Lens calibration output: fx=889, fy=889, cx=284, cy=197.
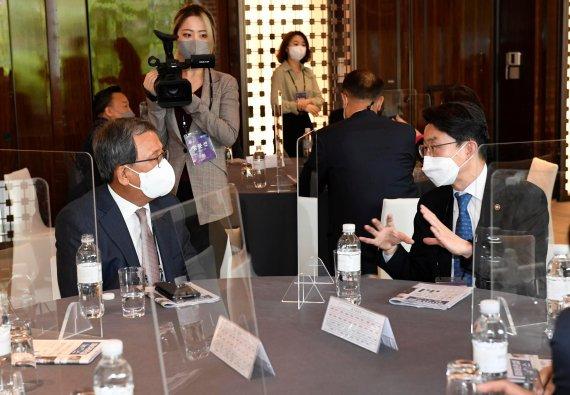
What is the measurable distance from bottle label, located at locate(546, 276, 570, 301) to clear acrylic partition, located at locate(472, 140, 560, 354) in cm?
5

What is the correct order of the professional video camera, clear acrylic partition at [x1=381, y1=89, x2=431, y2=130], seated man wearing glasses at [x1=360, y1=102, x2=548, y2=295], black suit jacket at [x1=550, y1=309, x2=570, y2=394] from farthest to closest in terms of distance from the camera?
clear acrylic partition at [x1=381, y1=89, x2=431, y2=130], the professional video camera, seated man wearing glasses at [x1=360, y1=102, x2=548, y2=295], black suit jacket at [x1=550, y1=309, x2=570, y2=394]

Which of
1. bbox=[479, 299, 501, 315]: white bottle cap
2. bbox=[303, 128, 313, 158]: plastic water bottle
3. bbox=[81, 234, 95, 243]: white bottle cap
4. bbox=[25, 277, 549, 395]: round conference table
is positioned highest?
bbox=[303, 128, 313, 158]: plastic water bottle

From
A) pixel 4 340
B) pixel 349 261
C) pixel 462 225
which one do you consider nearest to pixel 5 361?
pixel 4 340

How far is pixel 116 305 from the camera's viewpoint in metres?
2.92

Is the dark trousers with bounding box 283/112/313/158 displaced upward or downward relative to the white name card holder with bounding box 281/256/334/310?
upward

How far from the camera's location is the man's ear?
3361mm

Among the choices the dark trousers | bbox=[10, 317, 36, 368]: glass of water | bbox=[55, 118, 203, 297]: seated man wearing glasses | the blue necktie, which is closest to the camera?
bbox=[10, 317, 36, 368]: glass of water

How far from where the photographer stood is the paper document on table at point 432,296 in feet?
9.19

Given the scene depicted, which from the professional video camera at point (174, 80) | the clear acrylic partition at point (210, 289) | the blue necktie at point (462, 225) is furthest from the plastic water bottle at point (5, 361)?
the professional video camera at point (174, 80)

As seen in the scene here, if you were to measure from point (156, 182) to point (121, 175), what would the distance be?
136 millimetres

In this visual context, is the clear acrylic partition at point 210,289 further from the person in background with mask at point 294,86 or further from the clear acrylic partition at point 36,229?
the person in background with mask at point 294,86

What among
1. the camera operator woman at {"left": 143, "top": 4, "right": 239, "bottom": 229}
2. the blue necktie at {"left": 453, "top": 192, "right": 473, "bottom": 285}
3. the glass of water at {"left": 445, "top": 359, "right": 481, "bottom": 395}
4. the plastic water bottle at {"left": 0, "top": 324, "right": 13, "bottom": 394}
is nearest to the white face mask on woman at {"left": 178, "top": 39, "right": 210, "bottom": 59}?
the camera operator woman at {"left": 143, "top": 4, "right": 239, "bottom": 229}

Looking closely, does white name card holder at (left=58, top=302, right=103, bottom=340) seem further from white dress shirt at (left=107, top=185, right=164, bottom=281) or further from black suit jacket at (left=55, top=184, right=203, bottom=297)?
white dress shirt at (left=107, top=185, right=164, bottom=281)

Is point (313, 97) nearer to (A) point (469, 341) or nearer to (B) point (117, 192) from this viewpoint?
(B) point (117, 192)
